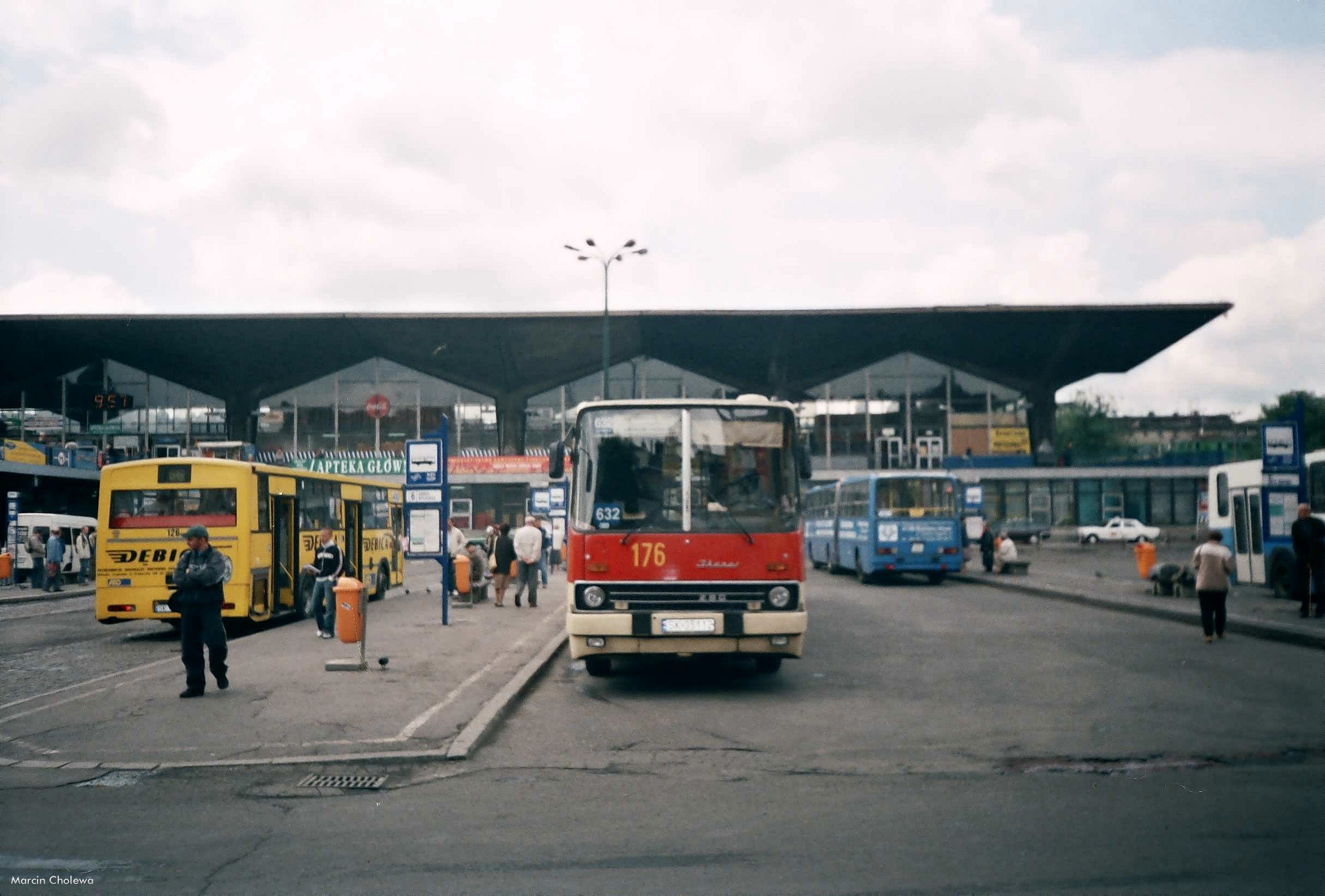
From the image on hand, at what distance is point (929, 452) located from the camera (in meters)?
60.5

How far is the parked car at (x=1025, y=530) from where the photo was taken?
61.6 m

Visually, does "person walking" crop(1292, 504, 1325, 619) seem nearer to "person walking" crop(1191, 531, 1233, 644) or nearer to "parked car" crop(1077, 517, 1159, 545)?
"person walking" crop(1191, 531, 1233, 644)

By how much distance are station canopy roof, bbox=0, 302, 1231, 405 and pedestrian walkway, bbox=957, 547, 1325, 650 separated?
23.1m

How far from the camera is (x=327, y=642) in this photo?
16219mm

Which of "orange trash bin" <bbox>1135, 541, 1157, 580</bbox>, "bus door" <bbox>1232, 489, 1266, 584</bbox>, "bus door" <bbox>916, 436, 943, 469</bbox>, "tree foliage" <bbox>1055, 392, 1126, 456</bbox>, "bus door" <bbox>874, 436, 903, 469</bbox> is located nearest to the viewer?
"bus door" <bbox>1232, 489, 1266, 584</bbox>

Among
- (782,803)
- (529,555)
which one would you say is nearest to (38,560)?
(529,555)

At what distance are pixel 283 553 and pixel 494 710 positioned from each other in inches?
441

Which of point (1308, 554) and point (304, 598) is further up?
point (1308, 554)

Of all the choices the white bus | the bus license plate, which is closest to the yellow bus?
the bus license plate

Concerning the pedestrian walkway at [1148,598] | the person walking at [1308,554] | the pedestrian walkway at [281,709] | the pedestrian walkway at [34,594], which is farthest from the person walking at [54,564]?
the person walking at [1308,554]

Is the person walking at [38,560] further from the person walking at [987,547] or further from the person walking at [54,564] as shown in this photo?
the person walking at [987,547]

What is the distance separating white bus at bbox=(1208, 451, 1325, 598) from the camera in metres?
22.2

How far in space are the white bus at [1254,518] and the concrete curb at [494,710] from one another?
1411 centimetres

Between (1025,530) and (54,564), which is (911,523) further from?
(1025,530)
